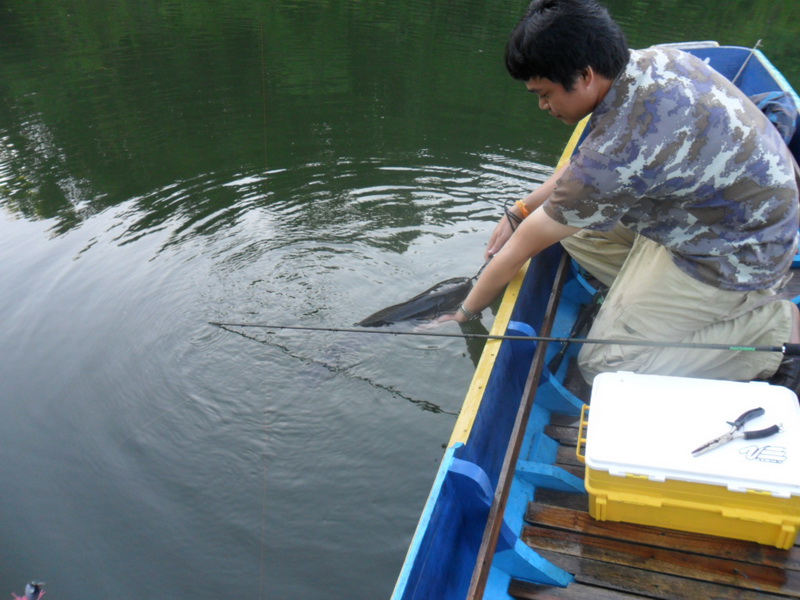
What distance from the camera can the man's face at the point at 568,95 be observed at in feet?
8.17

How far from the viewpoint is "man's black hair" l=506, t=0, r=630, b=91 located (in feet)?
7.73

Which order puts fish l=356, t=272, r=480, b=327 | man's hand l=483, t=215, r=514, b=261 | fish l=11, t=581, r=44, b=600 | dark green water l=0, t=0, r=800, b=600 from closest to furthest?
fish l=11, t=581, r=44, b=600, dark green water l=0, t=0, r=800, b=600, man's hand l=483, t=215, r=514, b=261, fish l=356, t=272, r=480, b=327

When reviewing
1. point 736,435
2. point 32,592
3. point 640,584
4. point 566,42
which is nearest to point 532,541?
point 640,584

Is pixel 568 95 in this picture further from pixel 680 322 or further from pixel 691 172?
pixel 680 322

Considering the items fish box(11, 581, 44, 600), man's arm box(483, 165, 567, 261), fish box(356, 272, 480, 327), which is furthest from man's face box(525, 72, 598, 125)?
fish box(11, 581, 44, 600)

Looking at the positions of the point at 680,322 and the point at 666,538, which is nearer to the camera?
the point at 666,538

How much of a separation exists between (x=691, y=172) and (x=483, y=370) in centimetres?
126

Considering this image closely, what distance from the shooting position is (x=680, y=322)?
10.1ft

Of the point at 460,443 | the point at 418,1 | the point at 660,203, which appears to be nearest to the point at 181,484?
the point at 460,443

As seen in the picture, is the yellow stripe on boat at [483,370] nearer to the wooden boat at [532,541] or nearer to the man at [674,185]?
the wooden boat at [532,541]

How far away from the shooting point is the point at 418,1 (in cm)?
1895

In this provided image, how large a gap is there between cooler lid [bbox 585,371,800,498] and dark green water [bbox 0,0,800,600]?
161 cm

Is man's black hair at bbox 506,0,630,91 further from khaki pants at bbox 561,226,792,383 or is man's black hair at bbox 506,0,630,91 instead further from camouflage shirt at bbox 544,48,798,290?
khaki pants at bbox 561,226,792,383

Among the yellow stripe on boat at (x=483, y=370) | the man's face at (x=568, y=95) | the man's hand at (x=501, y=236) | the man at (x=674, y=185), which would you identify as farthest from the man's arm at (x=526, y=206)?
the man's face at (x=568, y=95)
